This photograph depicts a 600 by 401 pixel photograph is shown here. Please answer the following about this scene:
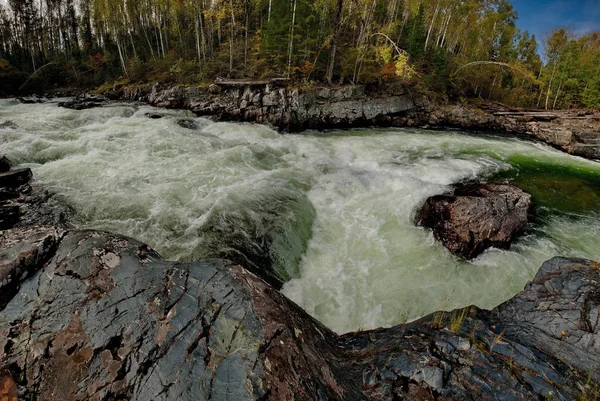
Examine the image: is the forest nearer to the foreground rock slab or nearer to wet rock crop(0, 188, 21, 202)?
the foreground rock slab

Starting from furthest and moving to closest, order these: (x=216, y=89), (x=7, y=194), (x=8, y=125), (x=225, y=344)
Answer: (x=216, y=89), (x=8, y=125), (x=7, y=194), (x=225, y=344)

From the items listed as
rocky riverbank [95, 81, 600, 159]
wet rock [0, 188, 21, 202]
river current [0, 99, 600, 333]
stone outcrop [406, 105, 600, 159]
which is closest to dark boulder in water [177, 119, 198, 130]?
river current [0, 99, 600, 333]

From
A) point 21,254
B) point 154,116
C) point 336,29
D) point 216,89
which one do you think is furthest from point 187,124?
point 21,254

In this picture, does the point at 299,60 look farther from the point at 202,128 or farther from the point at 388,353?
the point at 388,353

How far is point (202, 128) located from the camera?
17031 millimetres

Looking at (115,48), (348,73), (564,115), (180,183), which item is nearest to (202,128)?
(180,183)

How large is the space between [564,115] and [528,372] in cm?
3196

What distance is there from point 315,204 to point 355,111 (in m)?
14.0

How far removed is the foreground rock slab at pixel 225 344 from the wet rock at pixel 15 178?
267 inches

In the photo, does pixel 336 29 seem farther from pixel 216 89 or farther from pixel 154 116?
pixel 154 116

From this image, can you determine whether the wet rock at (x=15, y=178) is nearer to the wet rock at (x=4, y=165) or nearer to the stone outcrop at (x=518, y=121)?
the wet rock at (x=4, y=165)

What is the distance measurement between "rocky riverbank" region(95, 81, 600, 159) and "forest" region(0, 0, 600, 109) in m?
1.82

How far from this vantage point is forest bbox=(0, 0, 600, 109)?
22.6 meters

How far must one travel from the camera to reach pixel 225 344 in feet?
9.16
